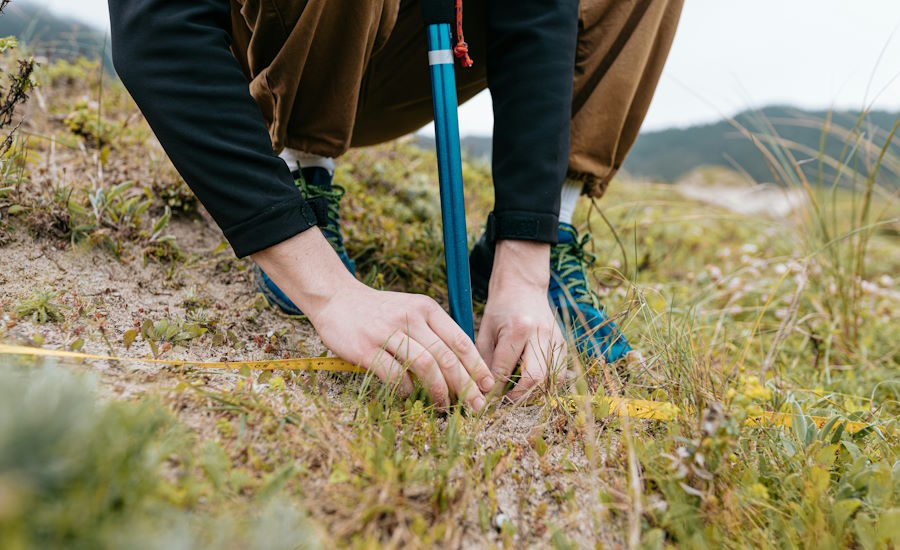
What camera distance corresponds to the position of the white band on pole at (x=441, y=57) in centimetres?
161

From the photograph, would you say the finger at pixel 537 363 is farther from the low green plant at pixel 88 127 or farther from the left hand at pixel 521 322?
the low green plant at pixel 88 127

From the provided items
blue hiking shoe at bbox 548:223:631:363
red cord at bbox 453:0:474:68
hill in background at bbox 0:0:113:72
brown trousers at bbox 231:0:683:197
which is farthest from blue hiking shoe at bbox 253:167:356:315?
hill in background at bbox 0:0:113:72

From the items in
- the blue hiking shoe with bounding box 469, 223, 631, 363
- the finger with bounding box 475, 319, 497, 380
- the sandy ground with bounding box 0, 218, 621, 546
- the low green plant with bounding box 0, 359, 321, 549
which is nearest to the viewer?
the low green plant with bounding box 0, 359, 321, 549

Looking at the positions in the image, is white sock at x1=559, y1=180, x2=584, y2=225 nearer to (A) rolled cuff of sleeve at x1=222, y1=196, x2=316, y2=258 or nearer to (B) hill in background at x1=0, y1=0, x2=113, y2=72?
(A) rolled cuff of sleeve at x1=222, y1=196, x2=316, y2=258

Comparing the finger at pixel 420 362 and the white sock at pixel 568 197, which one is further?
the white sock at pixel 568 197

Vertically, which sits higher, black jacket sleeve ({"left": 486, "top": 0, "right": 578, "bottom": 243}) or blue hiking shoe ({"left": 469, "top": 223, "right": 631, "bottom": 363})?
black jacket sleeve ({"left": 486, "top": 0, "right": 578, "bottom": 243})

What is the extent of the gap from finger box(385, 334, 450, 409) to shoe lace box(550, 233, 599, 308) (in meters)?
0.71

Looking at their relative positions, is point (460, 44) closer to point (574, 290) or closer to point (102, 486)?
point (574, 290)

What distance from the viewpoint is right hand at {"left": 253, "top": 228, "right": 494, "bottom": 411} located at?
4.18 feet

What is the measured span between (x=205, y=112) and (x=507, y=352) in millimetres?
936

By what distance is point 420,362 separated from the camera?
1.26m

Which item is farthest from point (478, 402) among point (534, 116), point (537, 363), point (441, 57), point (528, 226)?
point (441, 57)

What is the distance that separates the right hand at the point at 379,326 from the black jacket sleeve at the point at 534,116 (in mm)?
446

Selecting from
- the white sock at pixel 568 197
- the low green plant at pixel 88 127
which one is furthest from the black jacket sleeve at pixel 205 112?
the low green plant at pixel 88 127
